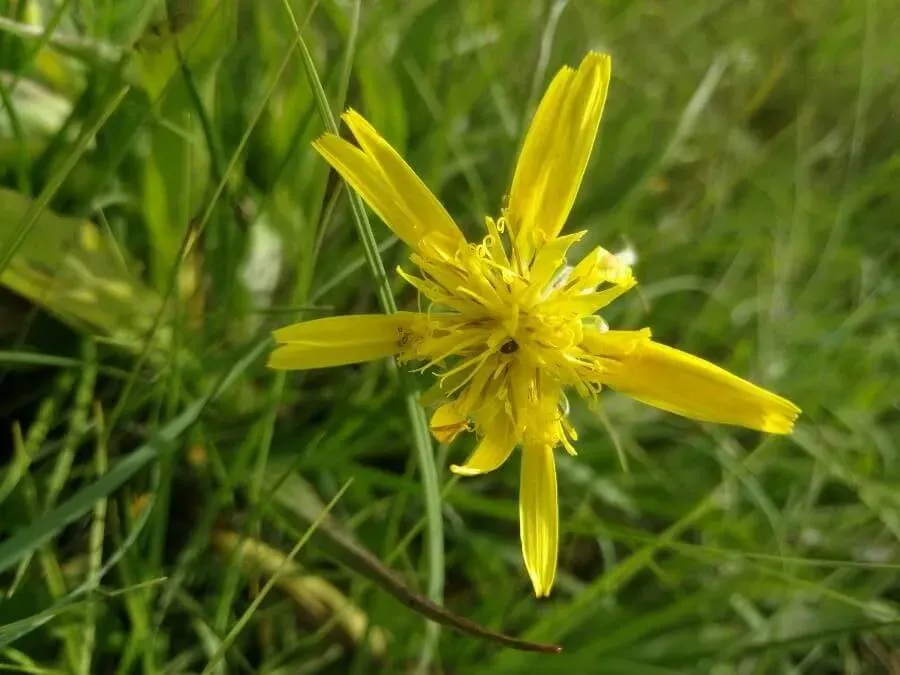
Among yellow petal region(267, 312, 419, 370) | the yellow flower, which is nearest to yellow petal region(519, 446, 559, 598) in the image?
the yellow flower

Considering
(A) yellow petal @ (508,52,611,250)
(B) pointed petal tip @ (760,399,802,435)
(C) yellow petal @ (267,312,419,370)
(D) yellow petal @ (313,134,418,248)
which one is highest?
(A) yellow petal @ (508,52,611,250)

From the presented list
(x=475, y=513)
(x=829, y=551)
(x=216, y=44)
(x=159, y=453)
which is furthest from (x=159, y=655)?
(x=829, y=551)

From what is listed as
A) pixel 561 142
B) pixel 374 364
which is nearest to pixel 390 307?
pixel 561 142

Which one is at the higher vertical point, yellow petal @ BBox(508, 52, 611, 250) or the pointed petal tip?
yellow petal @ BBox(508, 52, 611, 250)

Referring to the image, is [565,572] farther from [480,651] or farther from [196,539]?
[196,539]

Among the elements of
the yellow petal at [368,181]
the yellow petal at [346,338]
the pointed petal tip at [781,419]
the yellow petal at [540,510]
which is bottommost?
the yellow petal at [540,510]

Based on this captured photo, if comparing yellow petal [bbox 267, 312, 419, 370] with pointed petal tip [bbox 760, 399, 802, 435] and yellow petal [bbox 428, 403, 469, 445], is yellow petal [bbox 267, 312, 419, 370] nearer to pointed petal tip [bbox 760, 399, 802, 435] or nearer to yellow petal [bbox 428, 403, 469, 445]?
yellow petal [bbox 428, 403, 469, 445]

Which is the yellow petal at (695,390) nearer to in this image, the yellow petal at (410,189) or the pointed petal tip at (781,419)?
the pointed petal tip at (781,419)

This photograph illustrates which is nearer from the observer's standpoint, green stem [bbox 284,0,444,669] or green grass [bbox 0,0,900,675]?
green stem [bbox 284,0,444,669]

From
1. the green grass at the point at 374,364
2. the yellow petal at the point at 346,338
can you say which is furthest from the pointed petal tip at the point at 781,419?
the yellow petal at the point at 346,338
